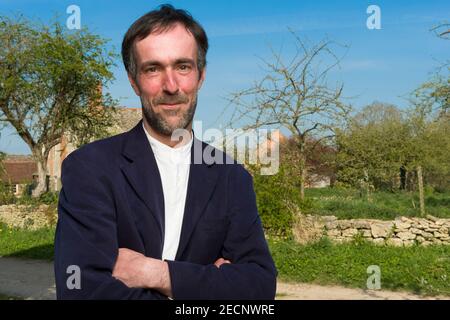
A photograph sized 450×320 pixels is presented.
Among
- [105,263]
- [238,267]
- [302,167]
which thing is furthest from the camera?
[302,167]

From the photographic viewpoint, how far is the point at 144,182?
2223mm

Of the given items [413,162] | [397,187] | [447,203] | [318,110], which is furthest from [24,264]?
[397,187]

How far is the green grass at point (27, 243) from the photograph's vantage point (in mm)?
13611

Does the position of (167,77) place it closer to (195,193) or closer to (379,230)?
(195,193)

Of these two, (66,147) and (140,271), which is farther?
(66,147)

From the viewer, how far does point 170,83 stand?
7.18 feet

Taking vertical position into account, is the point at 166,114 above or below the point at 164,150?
above

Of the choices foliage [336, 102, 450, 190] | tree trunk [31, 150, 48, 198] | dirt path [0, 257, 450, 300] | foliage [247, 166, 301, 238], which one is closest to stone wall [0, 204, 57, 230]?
dirt path [0, 257, 450, 300]

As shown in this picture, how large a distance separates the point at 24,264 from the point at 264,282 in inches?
445

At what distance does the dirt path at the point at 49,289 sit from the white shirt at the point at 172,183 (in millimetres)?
6150

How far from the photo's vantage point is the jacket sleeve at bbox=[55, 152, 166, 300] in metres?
2.08

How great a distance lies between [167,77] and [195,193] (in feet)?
1.62

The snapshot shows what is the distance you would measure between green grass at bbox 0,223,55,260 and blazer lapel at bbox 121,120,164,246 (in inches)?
455

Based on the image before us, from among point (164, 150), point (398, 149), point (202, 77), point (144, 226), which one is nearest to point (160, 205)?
Answer: point (144, 226)
